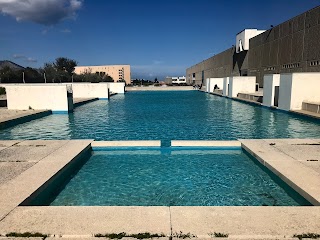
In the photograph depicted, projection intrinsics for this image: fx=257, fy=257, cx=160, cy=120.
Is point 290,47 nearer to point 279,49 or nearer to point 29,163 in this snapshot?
point 279,49

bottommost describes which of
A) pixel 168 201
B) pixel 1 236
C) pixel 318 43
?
pixel 168 201

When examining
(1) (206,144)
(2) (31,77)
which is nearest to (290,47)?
(1) (206,144)

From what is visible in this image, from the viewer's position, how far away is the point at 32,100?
14570 millimetres

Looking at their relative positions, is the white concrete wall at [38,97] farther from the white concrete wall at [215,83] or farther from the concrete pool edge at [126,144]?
the white concrete wall at [215,83]

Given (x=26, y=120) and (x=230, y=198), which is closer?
(x=230, y=198)

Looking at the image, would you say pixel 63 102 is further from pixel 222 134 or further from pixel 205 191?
pixel 205 191

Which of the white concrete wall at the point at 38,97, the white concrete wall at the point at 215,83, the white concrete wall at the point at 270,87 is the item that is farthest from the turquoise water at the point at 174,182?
the white concrete wall at the point at 215,83

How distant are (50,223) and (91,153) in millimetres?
Answer: 3790

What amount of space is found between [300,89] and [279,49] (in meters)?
15.5

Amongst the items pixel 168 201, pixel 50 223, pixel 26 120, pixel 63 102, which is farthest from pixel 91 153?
pixel 63 102

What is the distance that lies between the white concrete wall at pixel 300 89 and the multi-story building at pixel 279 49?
823cm

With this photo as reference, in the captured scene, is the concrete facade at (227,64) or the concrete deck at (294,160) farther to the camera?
the concrete facade at (227,64)

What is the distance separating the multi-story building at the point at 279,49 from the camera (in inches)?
808

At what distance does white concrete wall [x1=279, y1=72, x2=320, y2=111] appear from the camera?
1261 cm
